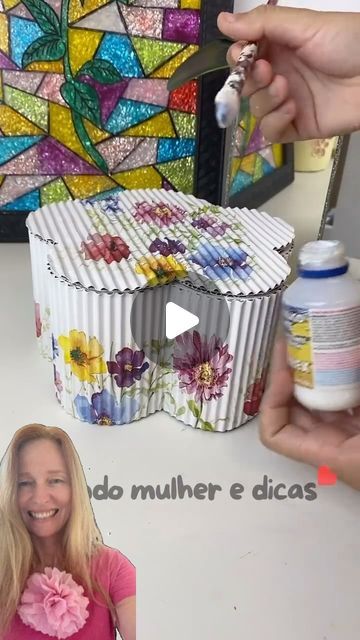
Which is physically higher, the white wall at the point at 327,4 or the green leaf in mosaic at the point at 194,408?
the white wall at the point at 327,4

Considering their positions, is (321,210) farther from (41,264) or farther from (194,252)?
(41,264)

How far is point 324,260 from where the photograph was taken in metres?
0.45

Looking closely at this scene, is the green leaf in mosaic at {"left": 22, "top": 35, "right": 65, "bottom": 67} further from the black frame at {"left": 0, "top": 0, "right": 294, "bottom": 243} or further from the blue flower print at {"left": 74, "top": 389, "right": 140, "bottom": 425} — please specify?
the blue flower print at {"left": 74, "top": 389, "right": 140, "bottom": 425}

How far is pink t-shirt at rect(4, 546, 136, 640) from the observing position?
0.47 metres

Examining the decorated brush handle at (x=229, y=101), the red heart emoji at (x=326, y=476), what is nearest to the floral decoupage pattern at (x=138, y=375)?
the red heart emoji at (x=326, y=476)

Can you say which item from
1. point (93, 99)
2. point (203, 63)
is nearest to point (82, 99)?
point (93, 99)

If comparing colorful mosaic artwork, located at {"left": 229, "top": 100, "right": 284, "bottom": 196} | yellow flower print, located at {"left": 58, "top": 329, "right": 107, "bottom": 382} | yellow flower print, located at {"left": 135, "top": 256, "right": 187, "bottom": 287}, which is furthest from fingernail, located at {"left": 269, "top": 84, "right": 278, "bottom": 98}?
yellow flower print, located at {"left": 58, "top": 329, "right": 107, "bottom": 382}

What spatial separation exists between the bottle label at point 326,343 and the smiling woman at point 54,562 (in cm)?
22

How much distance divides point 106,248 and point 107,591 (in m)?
0.32

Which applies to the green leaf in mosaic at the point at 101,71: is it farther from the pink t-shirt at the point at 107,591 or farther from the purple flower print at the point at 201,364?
the pink t-shirt at the point at 107,591

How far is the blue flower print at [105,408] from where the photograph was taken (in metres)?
0.64

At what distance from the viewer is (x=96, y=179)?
2.98 feet

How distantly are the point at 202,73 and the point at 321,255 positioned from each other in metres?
0.46

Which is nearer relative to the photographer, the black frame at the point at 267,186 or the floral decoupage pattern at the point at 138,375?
the floral decoupage pattern at the point at 138,375
